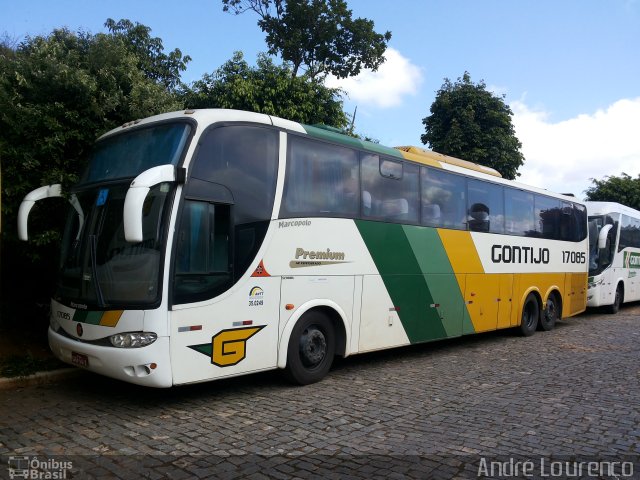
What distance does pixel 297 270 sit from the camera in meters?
6.82

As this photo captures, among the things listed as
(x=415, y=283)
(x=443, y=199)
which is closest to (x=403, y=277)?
(x=415, y=283)

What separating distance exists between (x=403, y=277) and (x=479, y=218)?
9.15ft

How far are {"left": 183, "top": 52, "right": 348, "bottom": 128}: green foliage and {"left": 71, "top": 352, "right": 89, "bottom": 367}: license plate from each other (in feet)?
36.4

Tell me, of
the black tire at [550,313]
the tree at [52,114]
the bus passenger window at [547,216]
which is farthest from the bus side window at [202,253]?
the black tire at [550,313]

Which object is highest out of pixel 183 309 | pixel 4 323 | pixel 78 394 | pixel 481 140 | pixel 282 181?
pixel 481 140

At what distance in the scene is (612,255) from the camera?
16.8 meters

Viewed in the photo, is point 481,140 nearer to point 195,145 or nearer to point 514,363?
point 514,363

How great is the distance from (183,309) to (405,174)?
15.2 ft

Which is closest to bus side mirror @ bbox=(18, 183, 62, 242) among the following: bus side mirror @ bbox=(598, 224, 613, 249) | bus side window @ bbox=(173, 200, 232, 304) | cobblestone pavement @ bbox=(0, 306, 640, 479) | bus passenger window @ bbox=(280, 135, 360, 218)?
cobblestone pavement @ bbox=(0, 306, 640, 479)

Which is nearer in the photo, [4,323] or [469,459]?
[469,459]

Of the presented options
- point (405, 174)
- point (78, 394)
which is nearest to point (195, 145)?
point (78, 394)

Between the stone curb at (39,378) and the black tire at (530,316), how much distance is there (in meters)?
9.41

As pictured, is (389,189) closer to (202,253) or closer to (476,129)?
(202,253)

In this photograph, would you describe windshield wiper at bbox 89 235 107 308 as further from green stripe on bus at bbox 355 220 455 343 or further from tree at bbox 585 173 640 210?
tree at bbox 585 173 640 210
